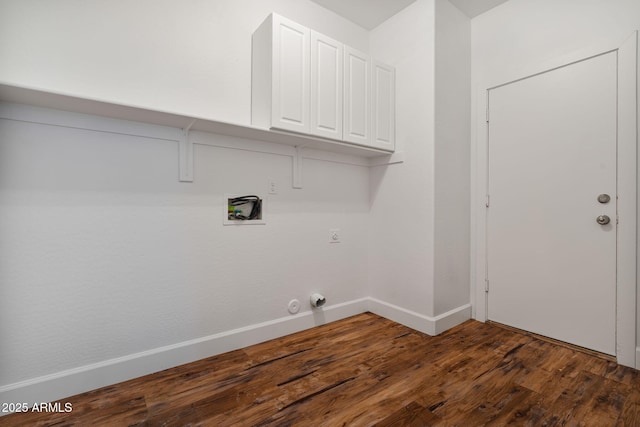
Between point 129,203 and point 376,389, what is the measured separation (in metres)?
1.71

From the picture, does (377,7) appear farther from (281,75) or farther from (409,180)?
(409,180)

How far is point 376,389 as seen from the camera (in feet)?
5.19

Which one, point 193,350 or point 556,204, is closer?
point 193,350

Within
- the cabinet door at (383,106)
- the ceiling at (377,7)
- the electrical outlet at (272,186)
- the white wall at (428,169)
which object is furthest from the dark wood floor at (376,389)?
the ceiling at (377,7)

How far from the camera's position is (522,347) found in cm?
206

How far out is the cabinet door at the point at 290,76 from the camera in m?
1.88

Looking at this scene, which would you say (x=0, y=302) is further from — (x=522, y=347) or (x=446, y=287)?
(x=522, y=347)

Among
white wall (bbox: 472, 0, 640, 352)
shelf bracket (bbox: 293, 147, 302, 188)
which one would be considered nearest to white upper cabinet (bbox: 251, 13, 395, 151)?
shelf bracket (bbox: 293, 147, 302, 188)

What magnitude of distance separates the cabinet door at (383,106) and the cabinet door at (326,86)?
36 cm

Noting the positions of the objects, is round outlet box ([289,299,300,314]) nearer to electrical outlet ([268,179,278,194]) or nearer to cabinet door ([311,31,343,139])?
electrical outlet ([268,179,278,194])

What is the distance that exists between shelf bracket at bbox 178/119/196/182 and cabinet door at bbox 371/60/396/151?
54.4 inches

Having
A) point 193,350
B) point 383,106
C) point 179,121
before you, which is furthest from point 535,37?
point 193,350

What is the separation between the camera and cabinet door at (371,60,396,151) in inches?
94.9

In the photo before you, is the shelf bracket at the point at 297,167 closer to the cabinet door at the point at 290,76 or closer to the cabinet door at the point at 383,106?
the cabinet door at the point at 290,76
